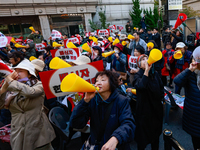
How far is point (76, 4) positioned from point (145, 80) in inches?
632

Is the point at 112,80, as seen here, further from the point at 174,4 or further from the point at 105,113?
the point at 174,4

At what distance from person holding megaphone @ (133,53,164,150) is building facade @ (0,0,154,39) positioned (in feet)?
46.0

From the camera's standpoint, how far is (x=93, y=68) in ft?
8.18

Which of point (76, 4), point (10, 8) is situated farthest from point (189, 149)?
point (10, 8)

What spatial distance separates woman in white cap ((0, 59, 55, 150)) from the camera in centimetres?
204

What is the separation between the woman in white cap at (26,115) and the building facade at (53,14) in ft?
45.7

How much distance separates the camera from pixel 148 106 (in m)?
2.31

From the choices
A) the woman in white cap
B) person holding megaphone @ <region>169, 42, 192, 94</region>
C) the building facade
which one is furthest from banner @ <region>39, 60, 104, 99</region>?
the building facade

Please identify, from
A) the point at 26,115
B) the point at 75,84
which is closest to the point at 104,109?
the point at 75,84

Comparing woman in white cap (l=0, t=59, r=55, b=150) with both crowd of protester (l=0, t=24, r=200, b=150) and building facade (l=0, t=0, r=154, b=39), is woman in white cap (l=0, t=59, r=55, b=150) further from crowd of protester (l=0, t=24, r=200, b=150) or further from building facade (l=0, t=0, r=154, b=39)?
building facade (l=0, t=0, r=154, b=39)

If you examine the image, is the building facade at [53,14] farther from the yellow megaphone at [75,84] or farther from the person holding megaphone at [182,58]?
the yellow megaphone at [75,84]

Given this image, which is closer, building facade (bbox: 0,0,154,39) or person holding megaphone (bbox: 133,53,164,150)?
person holding megaphone (bbox: 133,53,164,150)

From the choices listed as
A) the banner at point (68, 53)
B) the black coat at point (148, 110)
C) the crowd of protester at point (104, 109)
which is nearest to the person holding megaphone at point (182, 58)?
the crowd of protester at point (104, 109)

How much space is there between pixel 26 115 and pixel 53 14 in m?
Answer: 15.8
